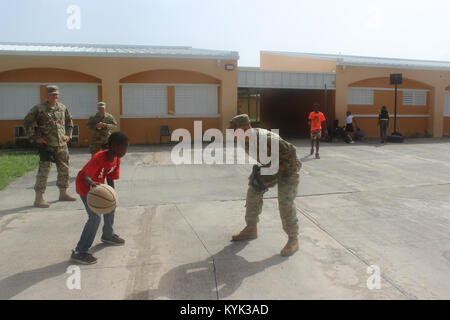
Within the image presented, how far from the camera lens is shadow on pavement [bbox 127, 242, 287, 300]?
3.38 meters

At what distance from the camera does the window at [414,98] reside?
61.0ft

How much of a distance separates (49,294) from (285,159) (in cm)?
256

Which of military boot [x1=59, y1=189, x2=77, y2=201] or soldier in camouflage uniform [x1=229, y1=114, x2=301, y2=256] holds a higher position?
soldier in camouflage uniform [x1=229, y1=114, x2=301, y2=256]

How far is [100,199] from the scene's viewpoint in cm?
390

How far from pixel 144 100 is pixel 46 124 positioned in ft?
30.0

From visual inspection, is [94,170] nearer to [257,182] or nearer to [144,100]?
[257,182]

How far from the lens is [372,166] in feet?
32.8

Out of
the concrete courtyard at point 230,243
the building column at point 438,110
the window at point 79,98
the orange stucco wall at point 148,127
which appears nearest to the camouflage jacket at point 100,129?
the concrete courtyard at point 230,243

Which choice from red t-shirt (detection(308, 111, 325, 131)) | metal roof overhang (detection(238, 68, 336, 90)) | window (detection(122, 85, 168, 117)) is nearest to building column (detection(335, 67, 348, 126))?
metal roof overhang (detection(238, 68, 336, 90))

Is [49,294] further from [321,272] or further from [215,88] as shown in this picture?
[215,88]

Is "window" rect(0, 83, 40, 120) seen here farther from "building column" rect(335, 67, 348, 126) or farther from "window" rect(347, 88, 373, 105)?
"window" rect(347, 88, 373, 105)

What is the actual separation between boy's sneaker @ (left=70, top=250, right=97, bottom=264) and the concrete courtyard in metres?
0.09

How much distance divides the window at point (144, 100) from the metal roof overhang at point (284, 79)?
A: 10.4ft

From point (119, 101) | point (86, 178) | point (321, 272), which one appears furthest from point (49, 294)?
point (119, 101)
